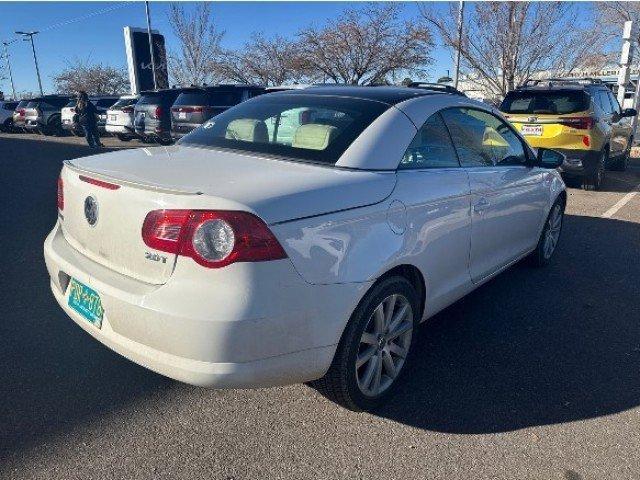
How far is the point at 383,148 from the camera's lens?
2.52 meters

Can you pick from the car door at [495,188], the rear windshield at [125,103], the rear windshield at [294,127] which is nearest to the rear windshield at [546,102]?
the car door at [495,188]

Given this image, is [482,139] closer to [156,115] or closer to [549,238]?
[549,238]

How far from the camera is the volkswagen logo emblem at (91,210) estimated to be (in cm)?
229

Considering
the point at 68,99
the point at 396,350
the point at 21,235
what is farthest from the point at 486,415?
the point at 68,99

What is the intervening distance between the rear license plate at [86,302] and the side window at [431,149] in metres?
1.63

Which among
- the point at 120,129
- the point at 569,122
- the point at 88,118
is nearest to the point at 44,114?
the point at 120,129

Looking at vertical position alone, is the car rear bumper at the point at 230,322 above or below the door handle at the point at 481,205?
below

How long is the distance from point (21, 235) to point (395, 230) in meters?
A: 4.78

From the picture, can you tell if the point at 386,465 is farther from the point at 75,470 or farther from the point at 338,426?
the point at 75,470

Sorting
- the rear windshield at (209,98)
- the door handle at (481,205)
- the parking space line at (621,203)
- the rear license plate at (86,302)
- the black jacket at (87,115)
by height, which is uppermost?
the rear windshield at (209,98)

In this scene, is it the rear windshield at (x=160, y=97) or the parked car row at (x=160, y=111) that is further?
the rear windshield at (x=160, y=97)

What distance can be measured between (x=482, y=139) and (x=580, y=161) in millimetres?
5700

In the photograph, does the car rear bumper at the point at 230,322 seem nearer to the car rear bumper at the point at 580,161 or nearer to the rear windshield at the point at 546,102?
the car rear bumper at the point at 580,161

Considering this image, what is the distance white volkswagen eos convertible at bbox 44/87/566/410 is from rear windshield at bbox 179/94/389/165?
0.04 ft
